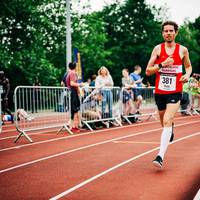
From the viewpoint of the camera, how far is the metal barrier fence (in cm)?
1044

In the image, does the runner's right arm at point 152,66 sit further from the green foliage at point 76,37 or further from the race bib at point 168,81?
the green foliage at point 76,37

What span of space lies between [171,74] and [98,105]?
7477 mm

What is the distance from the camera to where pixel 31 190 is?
5.11 m

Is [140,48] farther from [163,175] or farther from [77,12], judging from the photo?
[163,175]

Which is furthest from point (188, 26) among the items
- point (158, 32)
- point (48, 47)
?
point (48, 47)

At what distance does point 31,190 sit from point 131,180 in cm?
136

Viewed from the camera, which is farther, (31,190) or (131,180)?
(131,180)

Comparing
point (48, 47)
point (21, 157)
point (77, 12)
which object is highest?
point (77, 12)

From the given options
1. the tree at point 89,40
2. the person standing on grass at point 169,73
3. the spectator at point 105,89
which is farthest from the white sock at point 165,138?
the tree at point 89,40

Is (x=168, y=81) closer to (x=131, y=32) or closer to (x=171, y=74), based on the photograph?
(x=171, y=74)

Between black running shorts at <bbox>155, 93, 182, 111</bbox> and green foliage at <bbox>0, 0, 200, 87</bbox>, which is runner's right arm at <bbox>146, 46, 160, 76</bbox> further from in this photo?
green foliage at <bbox>0, 0, 200, 87</bbox>

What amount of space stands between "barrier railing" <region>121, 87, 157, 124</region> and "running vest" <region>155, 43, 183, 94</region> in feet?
28.5

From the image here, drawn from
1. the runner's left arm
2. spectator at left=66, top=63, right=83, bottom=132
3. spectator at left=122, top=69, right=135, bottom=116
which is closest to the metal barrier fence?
spectator at left=66, top=63, right=83, bottom=132

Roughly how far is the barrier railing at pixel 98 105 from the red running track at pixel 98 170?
3.09 metres
